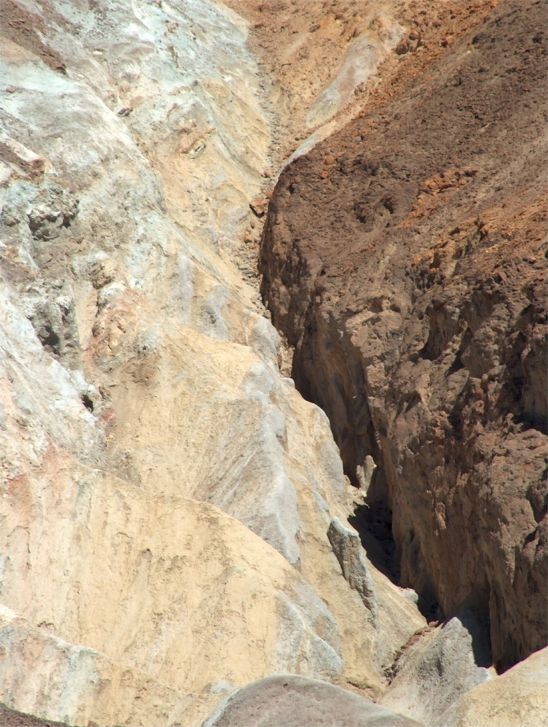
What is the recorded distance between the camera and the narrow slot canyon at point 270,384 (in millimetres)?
18094

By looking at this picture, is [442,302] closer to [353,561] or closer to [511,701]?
[353,561]

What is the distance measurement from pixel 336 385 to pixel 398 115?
6735 millimetres

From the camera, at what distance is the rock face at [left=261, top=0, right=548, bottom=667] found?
63.7 feet

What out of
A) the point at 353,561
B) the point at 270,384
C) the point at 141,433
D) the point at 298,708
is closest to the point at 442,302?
the point at 270,384

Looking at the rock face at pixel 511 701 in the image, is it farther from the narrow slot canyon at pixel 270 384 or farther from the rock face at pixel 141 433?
the rock face at pixel 141 433

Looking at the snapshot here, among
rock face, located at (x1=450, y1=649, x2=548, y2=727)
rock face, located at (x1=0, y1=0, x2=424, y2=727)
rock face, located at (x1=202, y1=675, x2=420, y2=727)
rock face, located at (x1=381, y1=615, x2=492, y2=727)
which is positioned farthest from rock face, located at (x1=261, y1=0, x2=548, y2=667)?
rock face, located at (x1=202, y1=675, x2=420, y2=727)

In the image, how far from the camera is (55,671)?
15898 millimetres

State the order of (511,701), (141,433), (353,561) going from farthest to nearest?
(141,433) → (353,561) → (511,701)

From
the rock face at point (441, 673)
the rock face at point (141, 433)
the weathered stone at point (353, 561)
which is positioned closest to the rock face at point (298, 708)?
the rock face at point (141, 433)

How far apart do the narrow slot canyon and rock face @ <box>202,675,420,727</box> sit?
0.03 metres

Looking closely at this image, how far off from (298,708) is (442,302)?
10.2 meters

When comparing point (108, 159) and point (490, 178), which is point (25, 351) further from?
point (490, 178)

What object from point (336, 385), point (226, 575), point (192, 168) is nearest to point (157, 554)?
point (226, 575)

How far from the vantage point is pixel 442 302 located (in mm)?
22344
